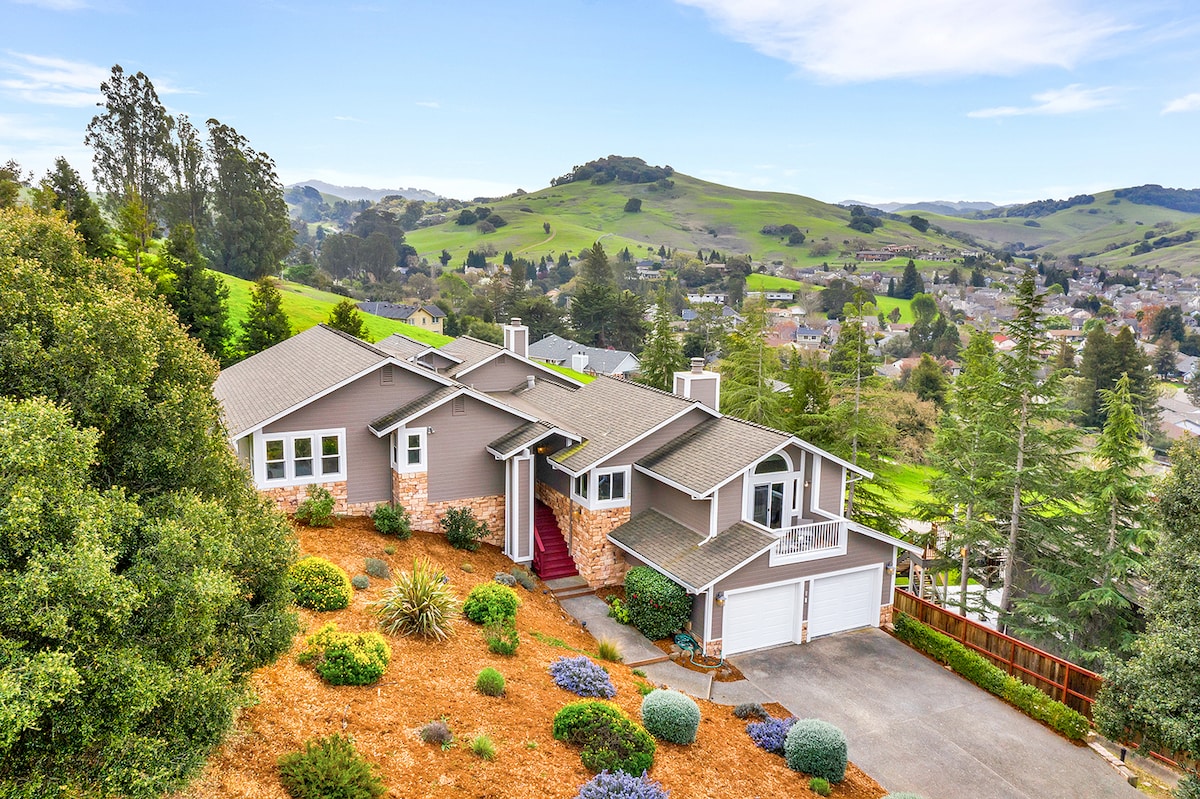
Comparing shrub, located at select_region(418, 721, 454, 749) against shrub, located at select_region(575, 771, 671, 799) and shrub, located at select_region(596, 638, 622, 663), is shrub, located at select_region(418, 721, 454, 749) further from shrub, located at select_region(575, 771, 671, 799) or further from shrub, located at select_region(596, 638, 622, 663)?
shrub, located at select_region(596, 638, 622, 663)

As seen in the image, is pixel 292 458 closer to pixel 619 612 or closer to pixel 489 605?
pixel 489 605

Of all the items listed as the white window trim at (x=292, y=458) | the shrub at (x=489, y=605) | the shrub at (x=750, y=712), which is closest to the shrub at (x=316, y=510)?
the white window trim at (x=292, y=458)

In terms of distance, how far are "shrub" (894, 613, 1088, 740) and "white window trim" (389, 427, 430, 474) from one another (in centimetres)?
1373

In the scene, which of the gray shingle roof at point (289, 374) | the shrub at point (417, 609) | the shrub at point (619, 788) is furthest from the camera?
the gray shingle roof at point (289, 374)

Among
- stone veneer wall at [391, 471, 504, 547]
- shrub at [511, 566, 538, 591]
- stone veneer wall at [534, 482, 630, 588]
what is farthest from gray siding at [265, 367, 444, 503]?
stone veneer wall at [534, 482, 630, 588]

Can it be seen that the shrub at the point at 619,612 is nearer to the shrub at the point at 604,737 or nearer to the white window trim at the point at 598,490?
the white window trim at the point at 598,490

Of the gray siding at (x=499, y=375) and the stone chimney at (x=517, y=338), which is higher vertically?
the stone chimney at (x=517, y=338)

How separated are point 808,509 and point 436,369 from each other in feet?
52.3

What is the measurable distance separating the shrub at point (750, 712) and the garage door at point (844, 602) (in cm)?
464

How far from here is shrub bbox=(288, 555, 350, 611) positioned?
43.5 feet

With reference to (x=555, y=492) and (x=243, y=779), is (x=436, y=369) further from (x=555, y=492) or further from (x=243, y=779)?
(x=243, y=779)

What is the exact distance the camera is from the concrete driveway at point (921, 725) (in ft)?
43.3

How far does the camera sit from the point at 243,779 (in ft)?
26.9

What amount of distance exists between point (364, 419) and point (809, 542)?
12.7 m
